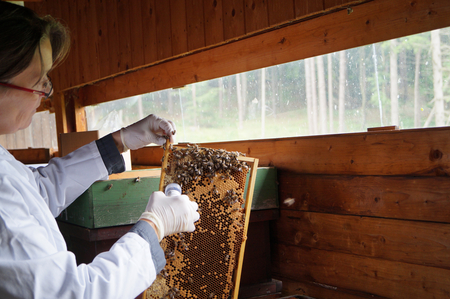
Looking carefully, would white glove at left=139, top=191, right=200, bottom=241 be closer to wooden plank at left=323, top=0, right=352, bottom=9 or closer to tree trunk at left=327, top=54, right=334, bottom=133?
tree trunk at left=327, top=54, right=334, bottom=133

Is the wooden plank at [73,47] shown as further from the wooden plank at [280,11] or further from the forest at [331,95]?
the wooden plank at [280,11]

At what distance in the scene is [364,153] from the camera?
189 centimetres

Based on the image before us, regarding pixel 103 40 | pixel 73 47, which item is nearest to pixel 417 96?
pixel 103 40

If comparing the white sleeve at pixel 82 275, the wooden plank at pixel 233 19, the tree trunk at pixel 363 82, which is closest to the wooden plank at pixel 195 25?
the wooden plank at pixel 233 19

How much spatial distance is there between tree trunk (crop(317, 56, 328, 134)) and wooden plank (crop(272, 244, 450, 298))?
75 cm

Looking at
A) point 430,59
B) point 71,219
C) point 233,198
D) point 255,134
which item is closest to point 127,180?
point 71,219

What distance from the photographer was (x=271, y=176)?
2246 mm

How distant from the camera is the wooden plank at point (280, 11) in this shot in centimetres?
212

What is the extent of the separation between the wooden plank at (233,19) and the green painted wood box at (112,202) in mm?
1135

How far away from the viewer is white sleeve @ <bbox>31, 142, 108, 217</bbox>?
1690mm

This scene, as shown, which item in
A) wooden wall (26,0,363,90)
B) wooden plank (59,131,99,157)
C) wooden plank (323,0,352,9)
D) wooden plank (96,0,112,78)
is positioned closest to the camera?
wooden plank (323,0,352,9)

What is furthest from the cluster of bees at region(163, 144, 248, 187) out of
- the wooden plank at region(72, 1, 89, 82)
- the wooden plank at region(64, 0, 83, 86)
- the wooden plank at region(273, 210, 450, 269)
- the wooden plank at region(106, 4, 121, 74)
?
the wooden plank at region(64, 0, 83, 86)

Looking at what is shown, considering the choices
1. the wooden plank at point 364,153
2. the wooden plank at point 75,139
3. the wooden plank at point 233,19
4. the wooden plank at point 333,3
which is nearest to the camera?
the wooden plank at point 364,153

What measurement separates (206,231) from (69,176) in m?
0.69
